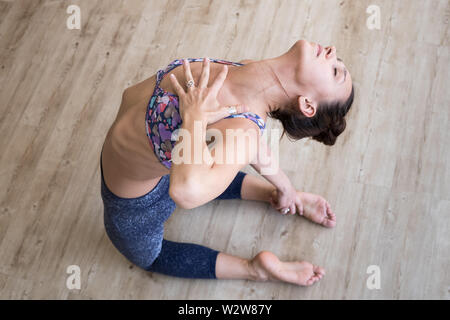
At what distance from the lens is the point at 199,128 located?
1102 mm

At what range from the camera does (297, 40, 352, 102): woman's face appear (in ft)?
4.08

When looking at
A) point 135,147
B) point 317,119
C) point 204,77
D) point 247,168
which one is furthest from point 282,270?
point 204,77

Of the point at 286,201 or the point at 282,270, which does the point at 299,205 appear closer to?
the point at 286,201

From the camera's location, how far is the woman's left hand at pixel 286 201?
1.79m

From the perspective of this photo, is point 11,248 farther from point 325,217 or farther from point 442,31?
point 442,31

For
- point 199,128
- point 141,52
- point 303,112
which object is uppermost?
point 199,128

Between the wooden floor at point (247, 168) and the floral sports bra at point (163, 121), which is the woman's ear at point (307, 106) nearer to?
the floral sports bra at point (163, 121)

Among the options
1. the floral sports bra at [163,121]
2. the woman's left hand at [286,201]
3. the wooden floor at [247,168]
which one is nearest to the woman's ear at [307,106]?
the floral sports bra at [163,121]

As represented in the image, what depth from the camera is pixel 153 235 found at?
163cm

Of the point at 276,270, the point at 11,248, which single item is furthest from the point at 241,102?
the point at 11,248

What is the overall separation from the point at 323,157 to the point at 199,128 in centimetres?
110

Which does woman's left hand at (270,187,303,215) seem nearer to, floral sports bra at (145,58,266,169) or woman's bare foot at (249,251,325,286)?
woman's bare foot at (249,251,325,286)

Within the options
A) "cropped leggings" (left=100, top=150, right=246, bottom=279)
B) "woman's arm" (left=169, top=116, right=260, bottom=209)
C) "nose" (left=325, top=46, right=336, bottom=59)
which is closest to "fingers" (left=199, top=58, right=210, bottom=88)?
"woman's arm" (left=169, top=116, right=260, bottom=209)

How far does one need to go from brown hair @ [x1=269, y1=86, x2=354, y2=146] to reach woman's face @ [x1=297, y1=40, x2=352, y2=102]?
0.11 feet
